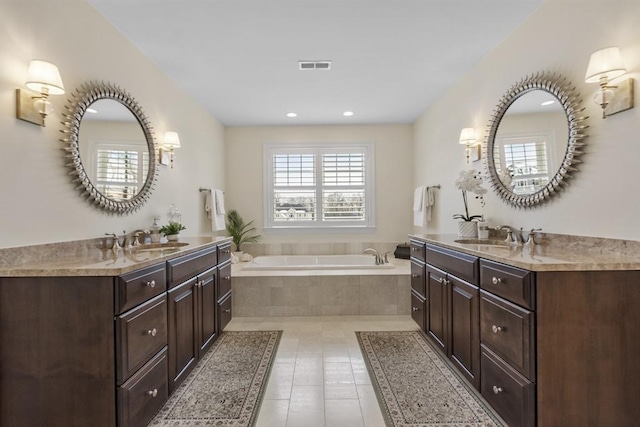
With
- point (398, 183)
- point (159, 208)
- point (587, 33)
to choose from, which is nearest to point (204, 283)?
point (159, 208)

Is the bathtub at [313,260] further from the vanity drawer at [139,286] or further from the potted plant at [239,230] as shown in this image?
the vanity drawer at [139,286]

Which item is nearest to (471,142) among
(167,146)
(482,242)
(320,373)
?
(482,242)

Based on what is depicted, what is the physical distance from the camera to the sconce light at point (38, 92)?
1.60 m

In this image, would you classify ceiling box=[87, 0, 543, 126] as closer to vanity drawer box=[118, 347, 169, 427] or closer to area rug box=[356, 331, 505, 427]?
vanity drawer box=[118, 347, 169, 427]

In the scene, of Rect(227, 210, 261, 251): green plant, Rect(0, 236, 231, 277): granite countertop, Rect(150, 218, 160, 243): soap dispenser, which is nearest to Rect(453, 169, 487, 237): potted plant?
Rect(0, 236, 231, 277): granite countertop

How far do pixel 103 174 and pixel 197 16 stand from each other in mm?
1254

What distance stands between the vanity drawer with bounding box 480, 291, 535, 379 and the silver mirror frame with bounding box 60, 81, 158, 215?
7.99ft

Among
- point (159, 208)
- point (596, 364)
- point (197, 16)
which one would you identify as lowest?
point (596, 364)

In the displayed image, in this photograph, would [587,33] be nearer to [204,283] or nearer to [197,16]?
[197,16]

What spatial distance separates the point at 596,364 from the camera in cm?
140

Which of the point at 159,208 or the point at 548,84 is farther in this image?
the point at 159,208

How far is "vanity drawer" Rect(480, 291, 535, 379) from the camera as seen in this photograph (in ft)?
4.70

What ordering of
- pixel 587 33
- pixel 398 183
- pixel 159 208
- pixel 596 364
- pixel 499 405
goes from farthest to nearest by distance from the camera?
pixel 398 183, pixel 159 208, pixel 587 33, pixel 499 405, pixel 596 364

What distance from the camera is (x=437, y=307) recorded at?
8.21 feet
